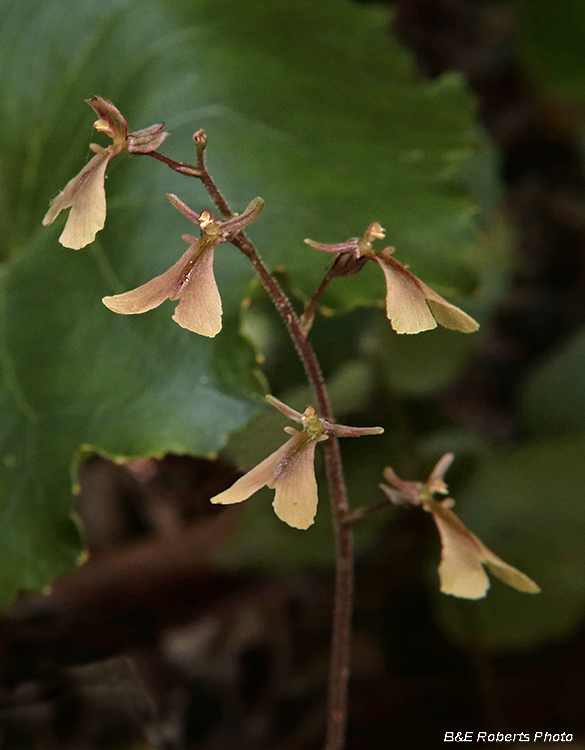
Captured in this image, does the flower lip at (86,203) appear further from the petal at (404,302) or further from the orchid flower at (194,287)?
the petal at (404,302)

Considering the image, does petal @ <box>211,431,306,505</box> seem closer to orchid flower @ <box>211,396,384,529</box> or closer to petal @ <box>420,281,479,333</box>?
orchid flower @ <box>211,396,384,529</box>

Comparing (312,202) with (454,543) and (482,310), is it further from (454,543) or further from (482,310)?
(482,310)

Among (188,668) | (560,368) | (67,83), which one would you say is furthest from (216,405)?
(560,368)

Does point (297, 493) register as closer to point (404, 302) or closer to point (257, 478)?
point (257, 478)

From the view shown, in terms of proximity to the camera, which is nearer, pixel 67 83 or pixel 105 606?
pixel 67 83

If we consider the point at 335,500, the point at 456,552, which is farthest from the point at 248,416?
the point at 456,552

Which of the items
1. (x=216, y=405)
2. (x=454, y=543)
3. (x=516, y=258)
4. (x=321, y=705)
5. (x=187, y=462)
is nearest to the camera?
(x=454, y=543)
